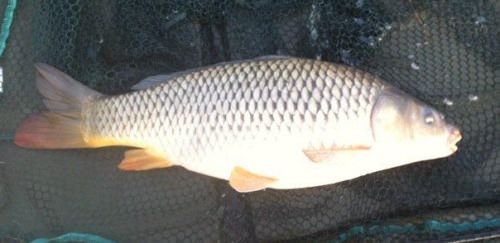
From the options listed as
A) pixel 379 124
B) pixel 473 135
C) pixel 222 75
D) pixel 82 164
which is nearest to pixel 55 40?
pixel 82 164

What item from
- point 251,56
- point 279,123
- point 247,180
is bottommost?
point 247,180

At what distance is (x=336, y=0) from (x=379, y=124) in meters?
0.46

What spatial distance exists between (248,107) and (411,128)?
40 centimetres

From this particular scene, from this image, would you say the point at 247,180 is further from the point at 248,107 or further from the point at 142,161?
the point at 142,161

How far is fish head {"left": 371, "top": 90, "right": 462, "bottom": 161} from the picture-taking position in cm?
146

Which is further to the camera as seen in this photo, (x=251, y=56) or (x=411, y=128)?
(x=251, y=56)

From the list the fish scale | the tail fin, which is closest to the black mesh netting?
the tail fin

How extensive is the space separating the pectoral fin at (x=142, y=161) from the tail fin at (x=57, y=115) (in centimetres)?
13

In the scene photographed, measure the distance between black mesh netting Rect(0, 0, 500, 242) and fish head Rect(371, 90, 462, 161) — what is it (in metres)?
0.25

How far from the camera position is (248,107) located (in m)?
1.47

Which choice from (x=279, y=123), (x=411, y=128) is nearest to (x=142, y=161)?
(x=279, y=123)

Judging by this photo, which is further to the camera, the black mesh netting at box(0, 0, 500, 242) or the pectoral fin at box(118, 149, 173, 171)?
the black mesh netting at box(0, 0, 500, 242)

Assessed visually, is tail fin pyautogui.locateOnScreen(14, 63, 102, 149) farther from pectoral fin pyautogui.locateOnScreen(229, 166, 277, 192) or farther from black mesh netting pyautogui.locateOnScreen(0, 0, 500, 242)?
pectoral fin pyautogui.locateOnScreen(229, 166, 277, 192)

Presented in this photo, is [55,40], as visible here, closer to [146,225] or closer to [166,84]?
[166,84]
